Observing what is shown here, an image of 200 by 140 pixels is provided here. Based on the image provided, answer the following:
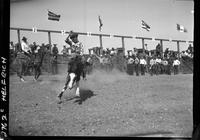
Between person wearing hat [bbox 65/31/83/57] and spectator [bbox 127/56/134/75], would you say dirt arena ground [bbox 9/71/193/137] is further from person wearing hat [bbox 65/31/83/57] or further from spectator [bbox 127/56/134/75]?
person wearing hat [bbox 65/31/83/57]

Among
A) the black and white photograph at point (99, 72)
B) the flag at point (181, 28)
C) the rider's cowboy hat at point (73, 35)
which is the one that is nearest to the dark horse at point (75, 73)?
the black and white photograph at point (99, 72)

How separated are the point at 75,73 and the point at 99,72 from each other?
30 centimetres

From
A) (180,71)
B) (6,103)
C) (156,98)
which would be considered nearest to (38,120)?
(6,103)

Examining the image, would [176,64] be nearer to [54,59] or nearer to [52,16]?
[54,59]

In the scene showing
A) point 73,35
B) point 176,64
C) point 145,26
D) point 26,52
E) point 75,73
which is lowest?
point 75,73

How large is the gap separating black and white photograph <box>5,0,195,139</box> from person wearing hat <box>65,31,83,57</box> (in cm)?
1

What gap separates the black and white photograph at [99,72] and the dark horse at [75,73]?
12 mm

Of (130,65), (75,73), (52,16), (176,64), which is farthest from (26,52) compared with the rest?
(176,64)

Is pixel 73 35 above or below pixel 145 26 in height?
below

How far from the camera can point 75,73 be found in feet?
12.2

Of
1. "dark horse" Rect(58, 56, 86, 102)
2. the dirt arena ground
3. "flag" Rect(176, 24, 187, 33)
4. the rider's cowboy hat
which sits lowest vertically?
the dirt arena ground

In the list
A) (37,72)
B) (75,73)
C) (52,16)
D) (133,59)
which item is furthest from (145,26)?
(37,72)

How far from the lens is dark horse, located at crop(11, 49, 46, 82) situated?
146 inches

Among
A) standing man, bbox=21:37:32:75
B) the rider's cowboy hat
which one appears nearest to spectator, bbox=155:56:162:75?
the rider's cowboy hat
